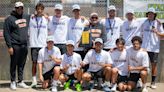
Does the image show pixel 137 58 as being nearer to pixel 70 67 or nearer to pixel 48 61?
pixel 70 67

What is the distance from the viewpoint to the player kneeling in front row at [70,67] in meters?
10.7

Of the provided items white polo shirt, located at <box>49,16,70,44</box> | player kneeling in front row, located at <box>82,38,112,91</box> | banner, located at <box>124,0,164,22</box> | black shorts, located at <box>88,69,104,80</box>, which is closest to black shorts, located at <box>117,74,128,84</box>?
player kneeling in front row, located at <box>82,38,112,91</box>

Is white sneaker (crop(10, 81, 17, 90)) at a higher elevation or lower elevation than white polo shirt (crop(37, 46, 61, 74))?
lower

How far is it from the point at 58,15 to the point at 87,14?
1.64 meters

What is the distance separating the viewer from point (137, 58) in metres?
10.6

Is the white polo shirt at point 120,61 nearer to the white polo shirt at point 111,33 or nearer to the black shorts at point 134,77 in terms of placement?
the black shorts at point 134,77

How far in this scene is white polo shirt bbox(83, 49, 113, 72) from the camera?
1069cm

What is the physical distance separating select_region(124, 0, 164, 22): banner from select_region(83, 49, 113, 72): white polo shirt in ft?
6.62

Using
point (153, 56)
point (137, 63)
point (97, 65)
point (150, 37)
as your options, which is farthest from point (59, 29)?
point (153, 56)

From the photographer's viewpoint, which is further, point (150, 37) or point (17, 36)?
point (150, 37)

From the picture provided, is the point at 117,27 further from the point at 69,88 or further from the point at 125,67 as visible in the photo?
the point at 69,88

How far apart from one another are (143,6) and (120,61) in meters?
2.20

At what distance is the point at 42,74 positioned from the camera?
10836mm

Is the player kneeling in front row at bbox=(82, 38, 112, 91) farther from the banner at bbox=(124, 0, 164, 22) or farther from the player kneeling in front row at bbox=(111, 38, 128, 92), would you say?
the banner at bbox=(124, 0, 164, 22)
